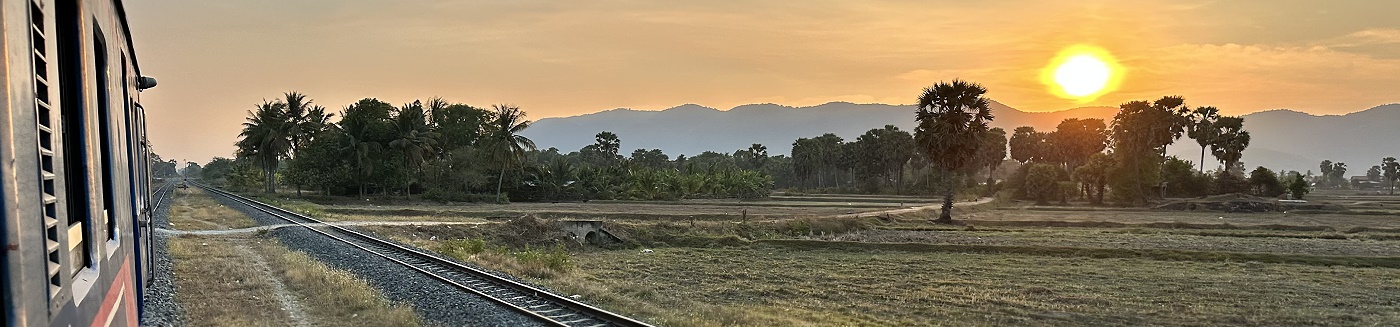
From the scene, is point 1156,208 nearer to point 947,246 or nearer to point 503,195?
point 947,246

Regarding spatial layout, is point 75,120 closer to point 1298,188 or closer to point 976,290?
point 976,290

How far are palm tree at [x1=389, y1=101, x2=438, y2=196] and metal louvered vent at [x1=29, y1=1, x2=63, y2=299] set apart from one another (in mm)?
67584

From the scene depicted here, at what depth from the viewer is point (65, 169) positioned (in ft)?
12.7

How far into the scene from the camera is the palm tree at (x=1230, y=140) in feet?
298

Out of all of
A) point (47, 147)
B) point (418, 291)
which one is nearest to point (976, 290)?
point (418, 291)

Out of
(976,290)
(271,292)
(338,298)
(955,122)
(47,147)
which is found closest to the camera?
(47,147)

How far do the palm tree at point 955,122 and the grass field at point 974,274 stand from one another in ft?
34.6

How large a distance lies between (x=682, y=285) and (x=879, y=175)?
111m

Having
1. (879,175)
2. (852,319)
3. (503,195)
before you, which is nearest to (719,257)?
(852,319)

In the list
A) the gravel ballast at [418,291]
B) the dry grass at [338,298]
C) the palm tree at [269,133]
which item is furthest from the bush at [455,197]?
the dry grass at [338,298]

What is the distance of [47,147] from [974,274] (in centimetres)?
2452

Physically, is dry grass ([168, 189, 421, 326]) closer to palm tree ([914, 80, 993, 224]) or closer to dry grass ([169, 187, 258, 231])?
dry grass ([169, 187, 258, 231])

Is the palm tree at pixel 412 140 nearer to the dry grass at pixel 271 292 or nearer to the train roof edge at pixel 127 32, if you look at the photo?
the dry grass at pixel 271 292

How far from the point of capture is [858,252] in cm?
3366
